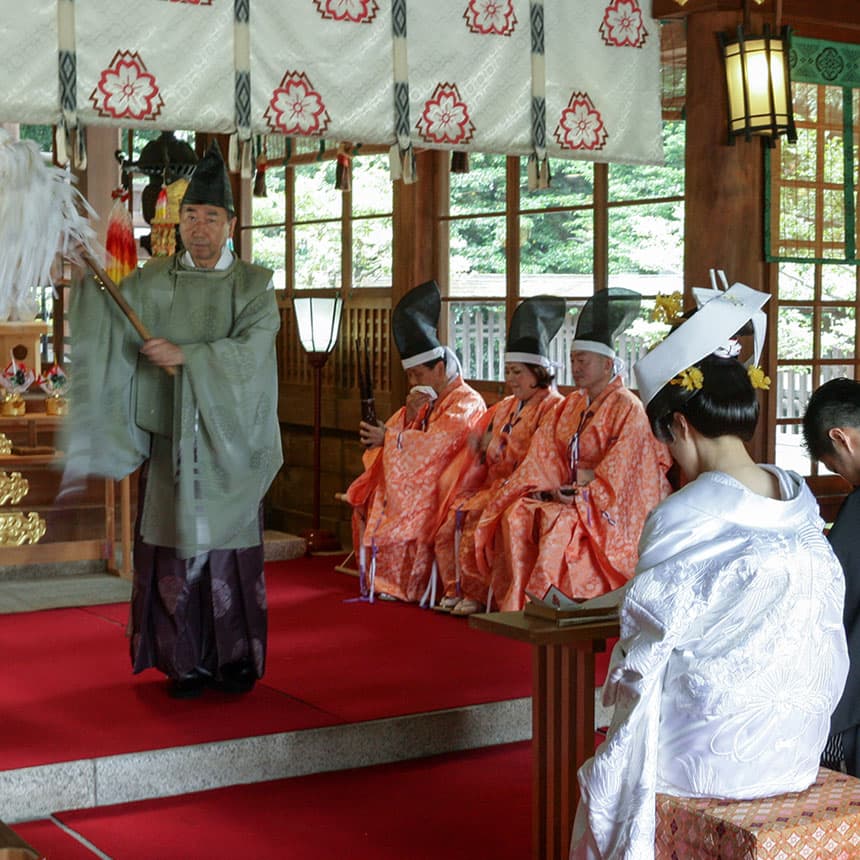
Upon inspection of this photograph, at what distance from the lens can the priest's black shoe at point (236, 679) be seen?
461 centimetres

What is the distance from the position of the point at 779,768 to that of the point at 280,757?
6.57 feet

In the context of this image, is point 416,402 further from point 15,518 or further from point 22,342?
point 22,342

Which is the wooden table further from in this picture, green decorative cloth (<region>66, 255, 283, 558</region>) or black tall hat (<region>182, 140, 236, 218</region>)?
black tall hat (<region>182, 140, 236, 218</region>)

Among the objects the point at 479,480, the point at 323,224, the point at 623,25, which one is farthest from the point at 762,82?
the point at 323,224

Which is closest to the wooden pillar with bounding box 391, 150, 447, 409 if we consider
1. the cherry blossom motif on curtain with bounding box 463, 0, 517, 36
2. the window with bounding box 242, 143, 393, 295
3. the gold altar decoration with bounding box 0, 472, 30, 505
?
the window with bounding box 242, 143, 393, 295

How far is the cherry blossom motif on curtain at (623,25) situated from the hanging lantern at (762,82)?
0.33 m

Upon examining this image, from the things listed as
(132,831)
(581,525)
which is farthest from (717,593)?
(581,525)

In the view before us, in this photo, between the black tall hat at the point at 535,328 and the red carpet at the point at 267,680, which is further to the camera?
the black tall hat at the point at 535,328

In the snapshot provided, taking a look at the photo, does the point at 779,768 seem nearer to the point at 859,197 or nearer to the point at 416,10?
the point at 416,10

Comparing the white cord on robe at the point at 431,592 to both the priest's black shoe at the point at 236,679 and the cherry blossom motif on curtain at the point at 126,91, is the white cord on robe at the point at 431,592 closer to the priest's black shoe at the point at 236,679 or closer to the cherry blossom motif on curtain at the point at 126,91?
the priest's black shoe at the point at 236,679

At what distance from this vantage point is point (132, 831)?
3.78 metres

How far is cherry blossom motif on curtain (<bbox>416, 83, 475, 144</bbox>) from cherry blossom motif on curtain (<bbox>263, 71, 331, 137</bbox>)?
0.36m

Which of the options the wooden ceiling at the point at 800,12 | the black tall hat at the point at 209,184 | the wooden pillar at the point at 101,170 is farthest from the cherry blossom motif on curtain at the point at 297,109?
the wooden pillar at the point at 101,170

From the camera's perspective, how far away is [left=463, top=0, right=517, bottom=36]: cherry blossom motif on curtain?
4.89 m
